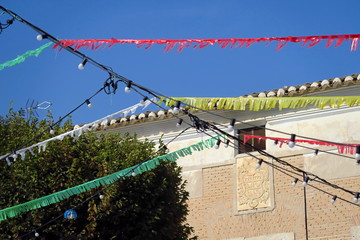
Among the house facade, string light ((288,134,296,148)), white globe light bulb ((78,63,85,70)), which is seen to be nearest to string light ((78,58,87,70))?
white globe light bulb ((78,63,85,70))

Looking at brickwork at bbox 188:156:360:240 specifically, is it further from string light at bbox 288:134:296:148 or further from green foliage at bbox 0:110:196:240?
string light at bbox 288:134:296:148

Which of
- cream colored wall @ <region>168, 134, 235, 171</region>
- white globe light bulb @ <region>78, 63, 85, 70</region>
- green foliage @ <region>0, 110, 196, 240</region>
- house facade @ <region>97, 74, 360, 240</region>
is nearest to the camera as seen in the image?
white globe light bulb @ <region>78, 63, 85, 70</region>

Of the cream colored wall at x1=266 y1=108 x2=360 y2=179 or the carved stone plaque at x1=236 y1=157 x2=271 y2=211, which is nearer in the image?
the cream colored wall at x1=266 y1=108 x2=360 y2=179

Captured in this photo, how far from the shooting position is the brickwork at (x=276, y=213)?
16.9 m

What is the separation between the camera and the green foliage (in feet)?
47.4

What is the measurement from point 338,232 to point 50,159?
5699 millimetres

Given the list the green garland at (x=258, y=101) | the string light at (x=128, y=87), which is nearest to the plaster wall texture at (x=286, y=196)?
the green garland at (x=258, y=101)

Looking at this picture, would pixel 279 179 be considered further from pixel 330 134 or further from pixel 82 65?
pixel 82 65

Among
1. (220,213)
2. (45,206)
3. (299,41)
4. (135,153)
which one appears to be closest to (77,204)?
(45,206)

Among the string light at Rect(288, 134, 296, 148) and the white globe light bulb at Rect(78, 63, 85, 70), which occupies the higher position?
the white globe light bulb at Rect(78, 63, 85, 70)

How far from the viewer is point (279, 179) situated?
17891 mm

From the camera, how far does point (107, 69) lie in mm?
9727

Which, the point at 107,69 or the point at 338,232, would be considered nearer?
the point at 107,69

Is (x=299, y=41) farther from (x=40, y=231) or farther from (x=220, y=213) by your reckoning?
(x=220, y=213)
